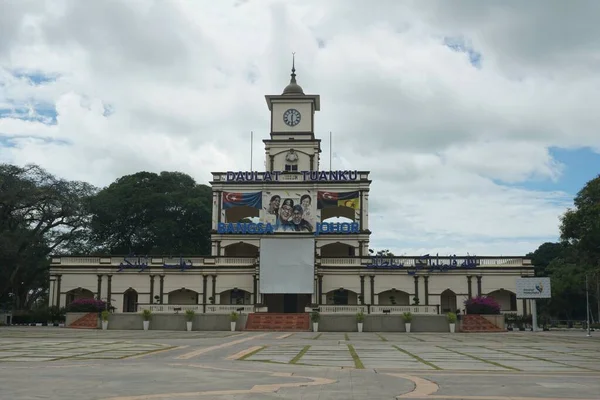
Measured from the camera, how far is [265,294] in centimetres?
5962

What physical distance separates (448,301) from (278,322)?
1821 cm

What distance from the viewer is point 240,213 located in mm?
68062

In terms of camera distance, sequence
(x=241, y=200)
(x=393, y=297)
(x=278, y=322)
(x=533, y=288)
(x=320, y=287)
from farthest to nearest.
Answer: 1. (x=241, y=200)
2. (x=393, y=297)
3. (x=320, y=287)
4. (x=533, y=288)
5. (x=278, y=322)

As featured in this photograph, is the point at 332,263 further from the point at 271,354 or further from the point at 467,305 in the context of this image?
the point at 271,354

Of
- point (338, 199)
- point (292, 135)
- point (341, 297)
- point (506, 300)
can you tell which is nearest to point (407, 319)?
point (341, 297)

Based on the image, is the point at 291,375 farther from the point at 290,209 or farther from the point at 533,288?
the point at 290,209

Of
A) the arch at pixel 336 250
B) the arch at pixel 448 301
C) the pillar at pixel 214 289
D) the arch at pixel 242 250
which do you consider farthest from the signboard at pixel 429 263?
the pillar at pixel 214 289

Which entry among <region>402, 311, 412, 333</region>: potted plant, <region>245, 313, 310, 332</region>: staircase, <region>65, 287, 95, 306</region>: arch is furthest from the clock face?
<region>402, 311, 412, 333</region>: potted plant

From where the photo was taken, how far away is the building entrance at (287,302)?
2373 inches

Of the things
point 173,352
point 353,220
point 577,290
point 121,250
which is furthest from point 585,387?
point 121,250

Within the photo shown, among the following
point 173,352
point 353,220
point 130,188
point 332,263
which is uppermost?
point 130,188

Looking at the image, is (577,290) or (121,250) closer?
(577,290)

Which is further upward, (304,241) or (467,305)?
(304,241)

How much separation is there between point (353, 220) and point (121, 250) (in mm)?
28360
